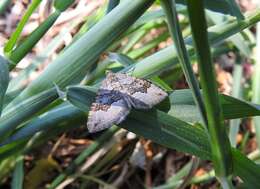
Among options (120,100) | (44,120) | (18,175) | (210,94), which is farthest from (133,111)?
(18,175)

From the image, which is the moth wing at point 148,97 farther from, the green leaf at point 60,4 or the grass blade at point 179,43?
the green leaf at point 60,4

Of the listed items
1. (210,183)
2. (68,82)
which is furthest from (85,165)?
(68,82)

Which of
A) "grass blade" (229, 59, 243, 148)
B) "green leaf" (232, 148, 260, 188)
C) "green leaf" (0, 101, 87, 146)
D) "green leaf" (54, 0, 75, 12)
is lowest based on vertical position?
"grass blade" (229, 59, 243, 148)

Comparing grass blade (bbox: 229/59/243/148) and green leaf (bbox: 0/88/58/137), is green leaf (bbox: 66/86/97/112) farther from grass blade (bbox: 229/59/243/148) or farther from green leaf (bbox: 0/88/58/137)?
grass blade (bbox: 229/59/243/148)

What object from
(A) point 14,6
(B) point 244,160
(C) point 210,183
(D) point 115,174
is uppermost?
(A) point 14,6

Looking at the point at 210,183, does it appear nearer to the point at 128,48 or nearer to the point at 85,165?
the point at 85,165

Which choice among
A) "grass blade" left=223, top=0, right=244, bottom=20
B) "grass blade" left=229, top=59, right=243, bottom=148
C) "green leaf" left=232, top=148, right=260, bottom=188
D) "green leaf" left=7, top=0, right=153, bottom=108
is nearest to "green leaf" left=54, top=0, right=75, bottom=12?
"green leaf" left=7, top=0, right=153, bottom=108
